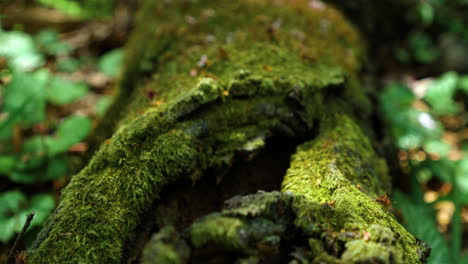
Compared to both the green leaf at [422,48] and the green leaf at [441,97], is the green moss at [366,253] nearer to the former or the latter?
the green leaf at [441,97]

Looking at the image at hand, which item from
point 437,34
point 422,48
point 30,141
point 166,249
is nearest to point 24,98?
point 30,141

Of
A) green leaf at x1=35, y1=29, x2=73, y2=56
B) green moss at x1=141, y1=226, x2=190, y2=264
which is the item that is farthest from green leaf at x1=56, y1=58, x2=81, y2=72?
green moss at x1=141, y1=226, x2=190, y2=264

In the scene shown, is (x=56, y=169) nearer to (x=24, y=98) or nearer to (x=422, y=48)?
(x=24, y=98)

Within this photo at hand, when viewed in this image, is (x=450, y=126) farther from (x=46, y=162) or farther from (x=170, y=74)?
(x=46, y=162)

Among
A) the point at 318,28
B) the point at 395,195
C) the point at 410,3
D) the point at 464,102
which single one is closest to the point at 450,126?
the point at 464,102

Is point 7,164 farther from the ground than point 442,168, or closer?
farther from the ground

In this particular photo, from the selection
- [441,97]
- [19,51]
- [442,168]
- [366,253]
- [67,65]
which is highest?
[366,253]

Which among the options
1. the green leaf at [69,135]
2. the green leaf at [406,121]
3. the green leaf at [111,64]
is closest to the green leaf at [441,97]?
the green leaf at [406,121]

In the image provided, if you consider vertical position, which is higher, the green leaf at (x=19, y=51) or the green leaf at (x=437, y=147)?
the green leaf at (x=19, y=51)
